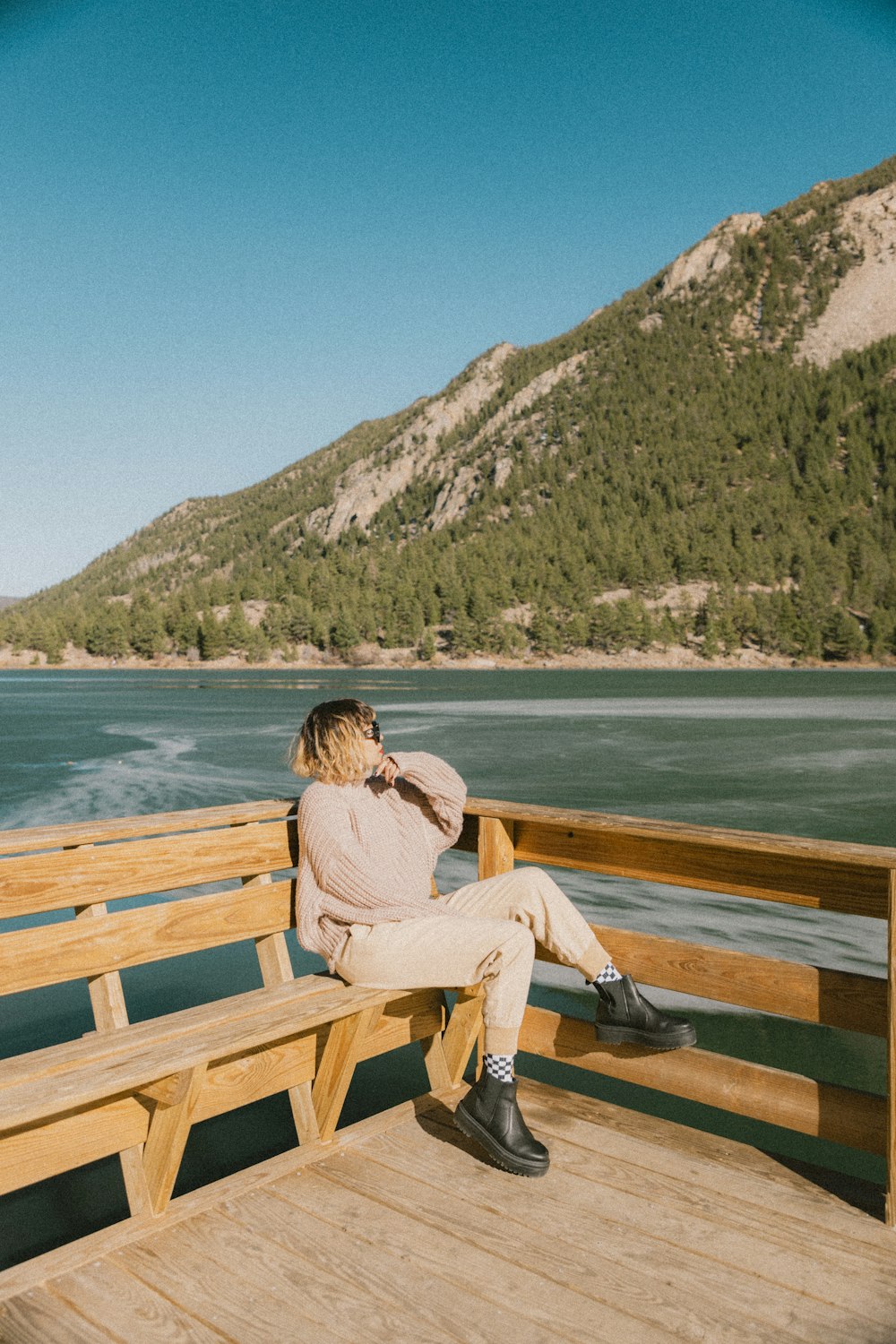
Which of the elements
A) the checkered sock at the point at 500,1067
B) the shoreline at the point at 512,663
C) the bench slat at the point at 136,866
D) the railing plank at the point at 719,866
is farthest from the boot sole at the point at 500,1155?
the shoreline at the point at 512,663

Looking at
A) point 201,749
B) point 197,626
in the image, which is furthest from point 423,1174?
point 197,626

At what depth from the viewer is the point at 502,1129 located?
3539 mm

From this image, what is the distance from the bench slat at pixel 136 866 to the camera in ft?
11.0

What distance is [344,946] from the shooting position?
12.4ft

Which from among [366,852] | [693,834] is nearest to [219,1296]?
[366,852]

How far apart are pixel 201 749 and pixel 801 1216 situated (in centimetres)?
2846

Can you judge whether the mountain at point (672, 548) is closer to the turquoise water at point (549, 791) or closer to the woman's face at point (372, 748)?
the turquoise water at point (549, 791)

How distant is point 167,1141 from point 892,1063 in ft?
7.75

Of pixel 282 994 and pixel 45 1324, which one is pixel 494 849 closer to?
pixel 282 994

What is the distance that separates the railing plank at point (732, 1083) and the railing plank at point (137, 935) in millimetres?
1280

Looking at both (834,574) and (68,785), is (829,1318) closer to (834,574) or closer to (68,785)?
(68,785)

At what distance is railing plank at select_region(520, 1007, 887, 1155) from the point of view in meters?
3.43

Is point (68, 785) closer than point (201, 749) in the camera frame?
Yes

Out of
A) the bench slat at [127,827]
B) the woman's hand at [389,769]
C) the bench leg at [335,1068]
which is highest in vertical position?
the woman's hand at [389,769]
